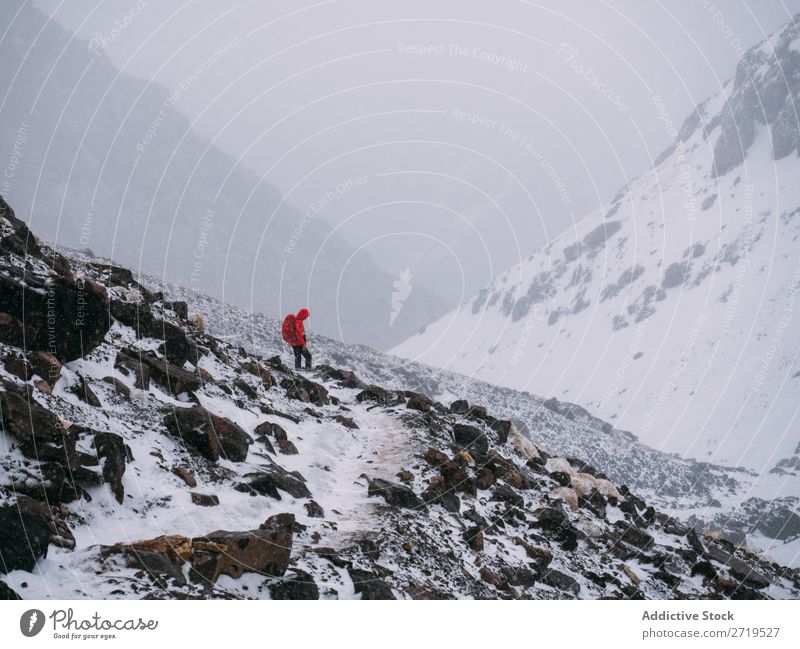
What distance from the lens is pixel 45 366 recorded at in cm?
759

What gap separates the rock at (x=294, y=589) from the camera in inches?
225

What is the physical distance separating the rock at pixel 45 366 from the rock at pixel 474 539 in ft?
23.4

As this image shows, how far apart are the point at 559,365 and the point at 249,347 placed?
9171cm

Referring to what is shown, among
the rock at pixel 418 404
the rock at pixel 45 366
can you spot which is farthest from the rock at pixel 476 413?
the rock at pixel 45 366

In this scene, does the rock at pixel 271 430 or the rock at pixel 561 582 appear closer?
the rock at pixel 561 582

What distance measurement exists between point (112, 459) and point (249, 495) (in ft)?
7.41

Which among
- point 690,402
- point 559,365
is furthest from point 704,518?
point 559,365

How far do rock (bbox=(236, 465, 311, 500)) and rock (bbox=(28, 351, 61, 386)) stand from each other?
331 centimetres

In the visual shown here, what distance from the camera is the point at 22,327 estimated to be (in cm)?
784

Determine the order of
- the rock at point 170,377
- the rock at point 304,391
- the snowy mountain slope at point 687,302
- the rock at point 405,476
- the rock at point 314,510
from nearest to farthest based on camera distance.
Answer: the rock at point 314,510 → the rock at point 405,476 → the rock at point 170,377 → the rock at point 304,391 → the snowy mountain slope at point 687,302

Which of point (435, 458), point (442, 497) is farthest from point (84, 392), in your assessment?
point (435, 458)

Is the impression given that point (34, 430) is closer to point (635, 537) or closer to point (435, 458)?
point (435, 458)

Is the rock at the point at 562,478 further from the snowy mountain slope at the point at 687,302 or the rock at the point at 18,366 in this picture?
the snowy mountain slope at the point at 687,302

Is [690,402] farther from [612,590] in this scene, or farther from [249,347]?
[612,590]
